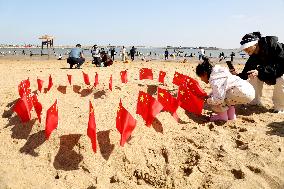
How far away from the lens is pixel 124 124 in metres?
4.00

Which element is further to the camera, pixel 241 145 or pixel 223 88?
pixel 223 88

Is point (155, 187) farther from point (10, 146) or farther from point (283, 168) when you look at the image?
point (10, 146)

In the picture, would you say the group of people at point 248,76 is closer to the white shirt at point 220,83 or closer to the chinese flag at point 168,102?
the white shirt at point 220,83

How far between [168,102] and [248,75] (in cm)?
150

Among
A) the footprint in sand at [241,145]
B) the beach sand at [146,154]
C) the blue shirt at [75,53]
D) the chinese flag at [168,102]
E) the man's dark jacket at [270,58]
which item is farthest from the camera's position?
the blue shirt at [75,53]

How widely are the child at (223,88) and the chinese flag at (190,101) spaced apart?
34 cm

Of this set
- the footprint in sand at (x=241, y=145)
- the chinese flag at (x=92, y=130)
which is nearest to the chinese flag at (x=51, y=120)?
the chinese flag at (x=92, y=130)

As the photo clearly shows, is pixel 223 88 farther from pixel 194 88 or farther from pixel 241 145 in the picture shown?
pixel 194 88

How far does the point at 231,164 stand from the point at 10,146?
2.84 meters

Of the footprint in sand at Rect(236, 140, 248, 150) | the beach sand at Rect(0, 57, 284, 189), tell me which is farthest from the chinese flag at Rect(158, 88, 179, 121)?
the footprint in sand at Rect(236, 140, 248, 150)

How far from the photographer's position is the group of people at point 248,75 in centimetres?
473

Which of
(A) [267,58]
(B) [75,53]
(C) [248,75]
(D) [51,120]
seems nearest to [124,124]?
(D) [51,120]

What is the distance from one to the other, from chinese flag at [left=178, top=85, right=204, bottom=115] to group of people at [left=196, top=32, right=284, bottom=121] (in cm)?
17

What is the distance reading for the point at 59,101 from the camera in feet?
18.6
